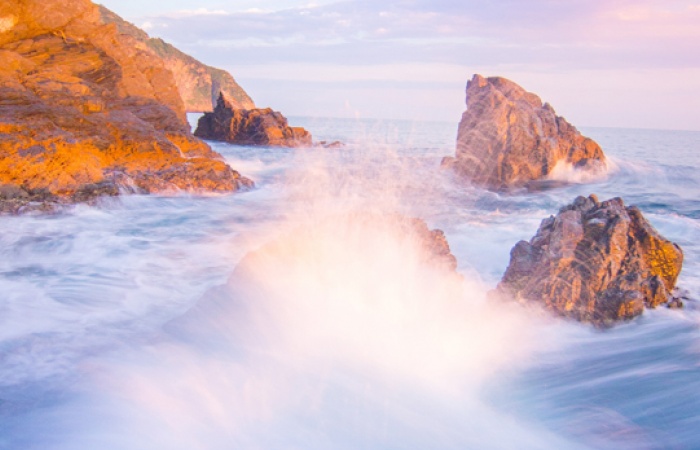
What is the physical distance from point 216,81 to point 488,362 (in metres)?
131

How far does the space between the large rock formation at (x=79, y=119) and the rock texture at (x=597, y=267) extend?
11.0 m

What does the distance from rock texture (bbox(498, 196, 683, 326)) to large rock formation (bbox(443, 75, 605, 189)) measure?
47.6ft

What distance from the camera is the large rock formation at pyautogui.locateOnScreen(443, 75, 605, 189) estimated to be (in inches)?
874

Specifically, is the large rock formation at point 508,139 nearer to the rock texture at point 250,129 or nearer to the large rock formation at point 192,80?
the rock texture at point 250,129

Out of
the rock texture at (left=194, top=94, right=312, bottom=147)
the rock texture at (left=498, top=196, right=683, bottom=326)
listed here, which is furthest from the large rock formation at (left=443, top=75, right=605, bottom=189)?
the rock texture at (left=194, top=94, right=312, bottom=147)

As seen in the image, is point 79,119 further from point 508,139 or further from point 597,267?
point 508,139

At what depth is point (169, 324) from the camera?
5789mm

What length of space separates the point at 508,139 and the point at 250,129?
25.6 meters

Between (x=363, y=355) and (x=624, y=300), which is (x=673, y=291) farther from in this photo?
(x=363, y=355)

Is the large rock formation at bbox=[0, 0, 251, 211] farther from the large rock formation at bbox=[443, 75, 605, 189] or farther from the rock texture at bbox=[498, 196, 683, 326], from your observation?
the rock texture at bbox=[498, 196, 683, 326]

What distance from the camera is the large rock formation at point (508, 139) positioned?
22.2 metres

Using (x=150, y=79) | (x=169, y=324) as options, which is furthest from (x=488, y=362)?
(x=150, y=79)

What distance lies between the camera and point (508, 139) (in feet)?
73.6

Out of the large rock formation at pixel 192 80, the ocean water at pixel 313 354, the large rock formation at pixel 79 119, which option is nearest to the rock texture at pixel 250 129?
the large rock formation at pixel 79 119
